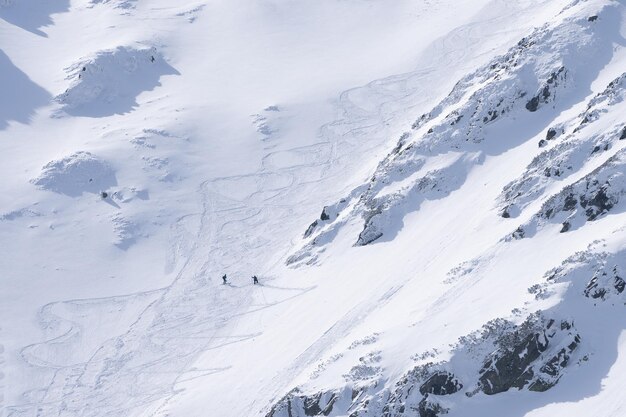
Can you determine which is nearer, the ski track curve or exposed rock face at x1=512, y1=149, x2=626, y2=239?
exposed rock face at x1=512, y1=149, x2=626, y2=239

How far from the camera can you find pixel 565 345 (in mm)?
32000

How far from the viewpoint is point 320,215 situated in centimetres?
5494

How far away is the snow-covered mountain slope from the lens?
3353 centimetres

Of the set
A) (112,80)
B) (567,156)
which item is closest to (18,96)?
(112,80)

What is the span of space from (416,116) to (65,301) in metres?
31.3

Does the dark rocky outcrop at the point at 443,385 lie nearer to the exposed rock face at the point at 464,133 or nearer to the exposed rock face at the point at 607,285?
the exposed rock face at the point at 607,285

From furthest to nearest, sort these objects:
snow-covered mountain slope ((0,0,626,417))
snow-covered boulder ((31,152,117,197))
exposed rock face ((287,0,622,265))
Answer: snow-covered boulder ((31,152,117,197)), exposed rock face ((287,0,622,265)), snow-covered mountain slope ((0,0,626,417))

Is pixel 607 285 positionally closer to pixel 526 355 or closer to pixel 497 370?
pixel 526 355

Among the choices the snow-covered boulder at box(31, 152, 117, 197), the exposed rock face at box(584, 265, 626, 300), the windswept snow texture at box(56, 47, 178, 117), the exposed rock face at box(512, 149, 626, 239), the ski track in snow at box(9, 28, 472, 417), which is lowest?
the ski track in snow at box(9, 28, 472, 417)

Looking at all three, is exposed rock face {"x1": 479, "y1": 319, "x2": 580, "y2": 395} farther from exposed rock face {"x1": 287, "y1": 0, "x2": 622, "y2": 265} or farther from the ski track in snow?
exposed rock face {"x1": 287, "y1": 0, "x2": 622, "y2": 265}

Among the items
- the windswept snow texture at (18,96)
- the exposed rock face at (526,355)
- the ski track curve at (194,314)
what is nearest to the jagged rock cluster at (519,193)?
the exposed rock face at (526,355)

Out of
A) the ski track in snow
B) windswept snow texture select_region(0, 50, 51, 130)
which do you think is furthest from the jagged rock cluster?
windswept snow texture select_region(0, 50, 51, 130)

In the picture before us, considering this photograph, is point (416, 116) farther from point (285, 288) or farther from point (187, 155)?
point (285, 288)

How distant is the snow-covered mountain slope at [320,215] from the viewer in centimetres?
3353
